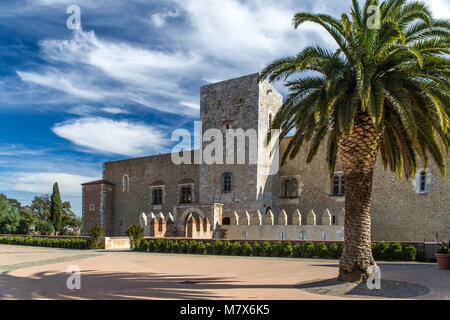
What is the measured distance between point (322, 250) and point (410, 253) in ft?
11.0

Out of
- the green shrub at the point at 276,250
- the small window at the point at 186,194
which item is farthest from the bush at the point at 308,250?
the small window at the point at 186,194

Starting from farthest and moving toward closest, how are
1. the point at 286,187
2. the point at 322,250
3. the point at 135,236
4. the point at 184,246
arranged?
the point at 286,187, the point at 135,236, the point at 184,246, the point at 322,250

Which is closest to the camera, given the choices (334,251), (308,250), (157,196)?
(334,251)

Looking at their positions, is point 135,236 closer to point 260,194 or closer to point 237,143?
point 260,194

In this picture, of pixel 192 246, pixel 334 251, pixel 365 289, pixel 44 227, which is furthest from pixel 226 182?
pixel 44 227

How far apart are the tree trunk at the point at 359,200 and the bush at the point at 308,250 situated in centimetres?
702

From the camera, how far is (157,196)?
3441 centimetres

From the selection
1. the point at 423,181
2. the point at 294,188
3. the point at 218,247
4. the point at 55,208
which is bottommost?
the point at 218,247

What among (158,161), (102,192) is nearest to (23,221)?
→ (102,192)

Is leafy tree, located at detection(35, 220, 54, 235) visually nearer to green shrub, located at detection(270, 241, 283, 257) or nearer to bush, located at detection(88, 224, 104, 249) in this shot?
bush, located at detection(88, 224, 104, 249)

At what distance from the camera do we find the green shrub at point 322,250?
15.9 m

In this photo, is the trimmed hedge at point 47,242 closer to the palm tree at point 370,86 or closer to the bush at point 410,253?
the bush at point 410,253
